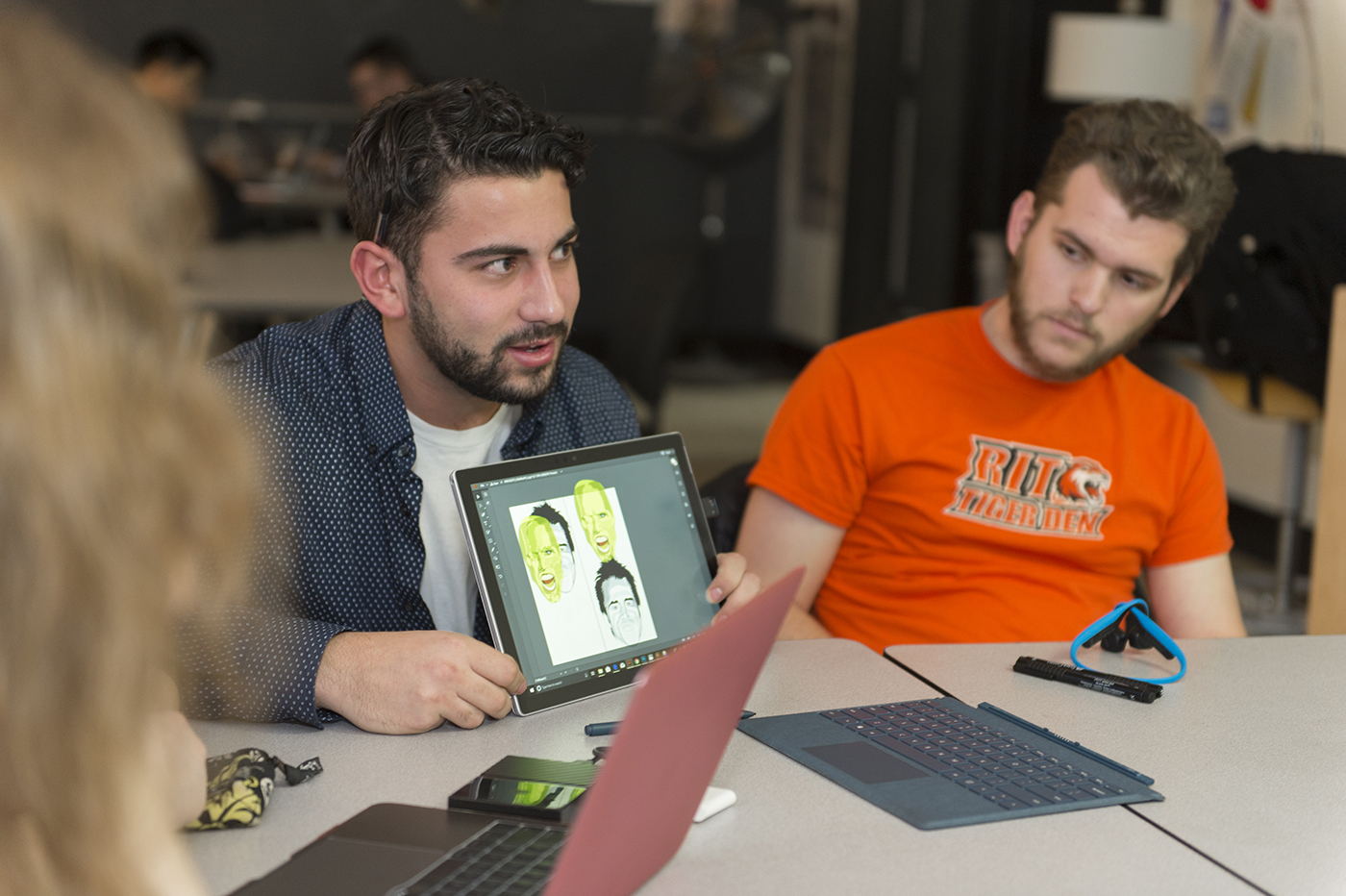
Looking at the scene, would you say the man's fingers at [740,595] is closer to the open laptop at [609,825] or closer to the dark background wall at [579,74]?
the open laptop at [609,825]

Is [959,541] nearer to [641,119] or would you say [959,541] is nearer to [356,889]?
[356,889]

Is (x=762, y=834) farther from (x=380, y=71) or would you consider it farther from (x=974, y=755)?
(x=380, y=71)

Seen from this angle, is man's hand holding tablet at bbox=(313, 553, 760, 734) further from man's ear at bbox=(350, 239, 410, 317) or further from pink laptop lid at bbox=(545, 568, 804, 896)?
man's ear at bbox=(350, 239, 410, 317)

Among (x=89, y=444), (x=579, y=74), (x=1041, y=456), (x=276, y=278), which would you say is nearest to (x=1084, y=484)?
(x=1041, y=456)

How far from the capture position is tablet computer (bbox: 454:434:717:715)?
1.25 metres

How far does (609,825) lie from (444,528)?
79cm

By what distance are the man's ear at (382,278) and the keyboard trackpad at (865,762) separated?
704 millimetres

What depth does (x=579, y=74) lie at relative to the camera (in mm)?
7316

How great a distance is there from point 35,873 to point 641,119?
7.11 m

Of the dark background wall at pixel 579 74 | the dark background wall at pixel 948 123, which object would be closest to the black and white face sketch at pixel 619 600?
the dark background wall at pixel 948 123

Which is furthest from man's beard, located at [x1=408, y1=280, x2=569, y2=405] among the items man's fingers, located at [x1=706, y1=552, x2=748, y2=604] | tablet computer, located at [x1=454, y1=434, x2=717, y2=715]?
man's fingers, located at [x1=706, y1=552, x2=748, y2=604]

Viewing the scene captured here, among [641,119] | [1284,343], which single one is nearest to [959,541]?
[1284,343]

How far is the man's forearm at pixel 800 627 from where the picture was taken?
1.78 m

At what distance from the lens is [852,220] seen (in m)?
6.70
